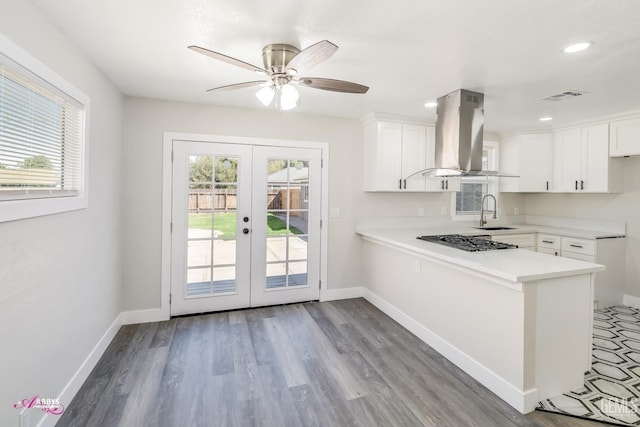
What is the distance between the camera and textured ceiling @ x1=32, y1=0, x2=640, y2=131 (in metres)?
1.66

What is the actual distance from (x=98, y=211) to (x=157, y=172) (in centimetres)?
86

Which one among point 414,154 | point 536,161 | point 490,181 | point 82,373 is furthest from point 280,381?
point 536,161

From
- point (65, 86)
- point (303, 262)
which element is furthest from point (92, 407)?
point (303, 262)

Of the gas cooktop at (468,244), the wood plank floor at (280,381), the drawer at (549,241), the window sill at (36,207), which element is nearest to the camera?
the window sill at (36,207)

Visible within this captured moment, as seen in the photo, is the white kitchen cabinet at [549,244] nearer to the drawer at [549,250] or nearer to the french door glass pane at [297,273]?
the drawer at [549,250]

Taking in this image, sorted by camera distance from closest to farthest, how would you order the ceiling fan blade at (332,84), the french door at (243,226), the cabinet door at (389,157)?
the ceiling fan blade at (332,84) → the french door at (243,226) → the cabinet door at (389,157)

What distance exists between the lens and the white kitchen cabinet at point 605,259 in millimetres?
3721

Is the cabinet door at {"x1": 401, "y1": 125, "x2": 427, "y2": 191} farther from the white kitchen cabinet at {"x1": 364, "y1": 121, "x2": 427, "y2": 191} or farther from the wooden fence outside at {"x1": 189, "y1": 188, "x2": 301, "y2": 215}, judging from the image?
the wooden fence outside at {"x1": 189, "y1": 188, "x2": 301, "y2": 215}

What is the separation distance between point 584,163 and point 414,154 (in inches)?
89.8

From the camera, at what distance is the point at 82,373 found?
7.25 feet

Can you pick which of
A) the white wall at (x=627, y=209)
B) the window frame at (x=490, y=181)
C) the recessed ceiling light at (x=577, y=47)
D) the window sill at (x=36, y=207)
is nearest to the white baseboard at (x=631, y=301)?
the white wall at (x=627, y=209)

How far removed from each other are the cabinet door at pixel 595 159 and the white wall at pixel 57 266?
547cm

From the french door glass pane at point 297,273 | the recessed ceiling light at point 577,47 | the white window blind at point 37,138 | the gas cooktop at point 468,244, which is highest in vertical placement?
the recessed ceiling light at point 577,47

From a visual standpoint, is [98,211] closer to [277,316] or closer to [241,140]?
[241,140]
